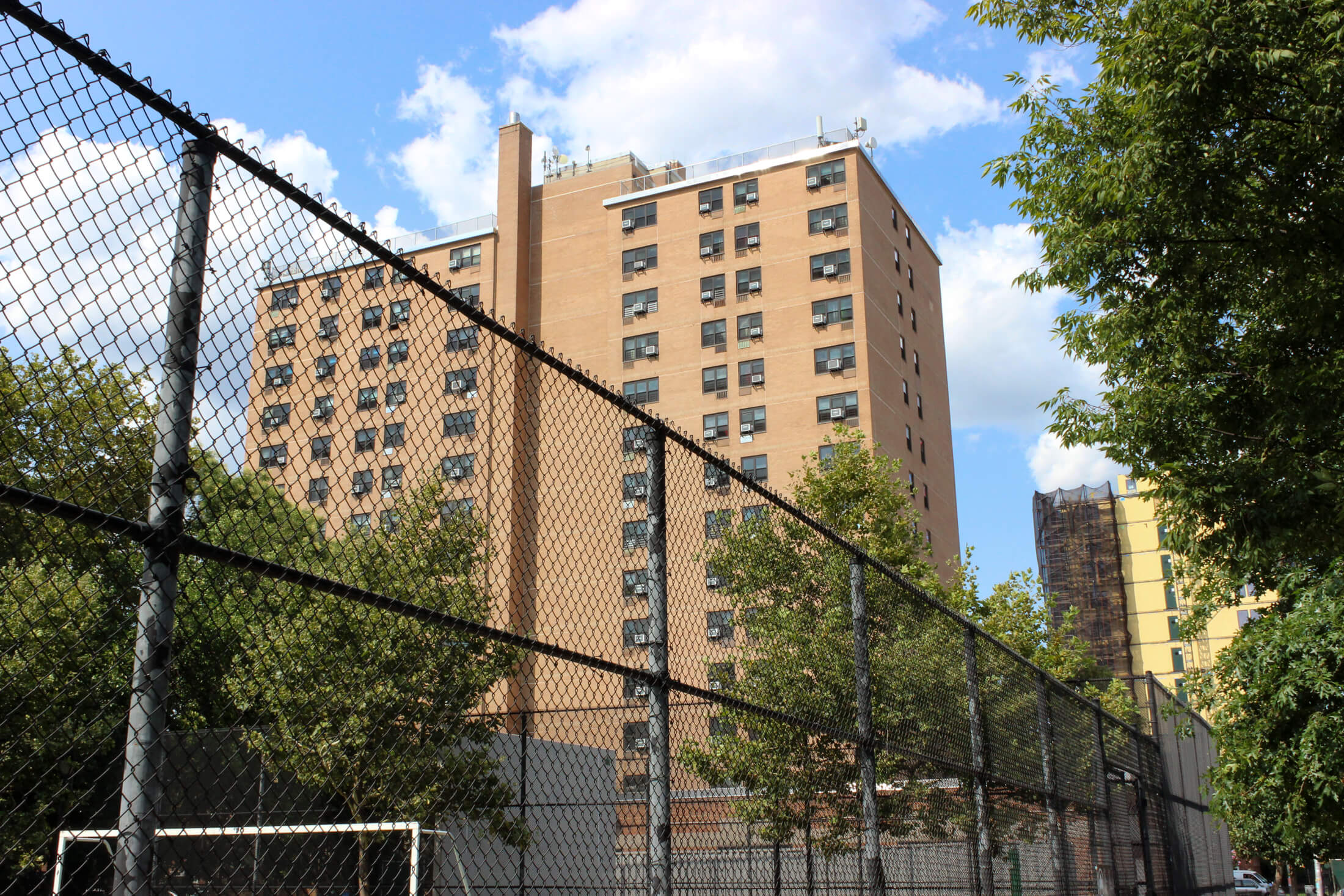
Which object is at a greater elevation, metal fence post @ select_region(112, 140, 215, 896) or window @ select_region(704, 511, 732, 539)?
window @ select_region(704, 511, 732, 539)

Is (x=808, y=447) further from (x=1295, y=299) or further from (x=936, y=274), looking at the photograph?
(x=1295, y=299)

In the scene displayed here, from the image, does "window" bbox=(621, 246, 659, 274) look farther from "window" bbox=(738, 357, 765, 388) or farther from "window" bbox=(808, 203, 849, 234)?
"window" bbox=(808, 203, 849, 234)

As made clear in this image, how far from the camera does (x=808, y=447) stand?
4516 cm

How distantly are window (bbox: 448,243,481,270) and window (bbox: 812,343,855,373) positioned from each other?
17.7 meters

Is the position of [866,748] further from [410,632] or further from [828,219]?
[828,219]

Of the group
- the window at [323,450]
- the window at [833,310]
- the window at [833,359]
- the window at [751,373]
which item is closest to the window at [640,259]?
the window at [751,373]

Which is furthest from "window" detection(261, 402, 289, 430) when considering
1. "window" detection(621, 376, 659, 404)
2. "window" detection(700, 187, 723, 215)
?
"window" detection(700, 187, 723, 215)

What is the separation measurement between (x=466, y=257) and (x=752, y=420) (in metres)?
17.1

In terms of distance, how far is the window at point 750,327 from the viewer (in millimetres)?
47250

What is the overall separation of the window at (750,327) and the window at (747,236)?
121 inches

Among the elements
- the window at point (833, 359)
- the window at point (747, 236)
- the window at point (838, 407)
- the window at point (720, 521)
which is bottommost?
the window at point (720, 521)

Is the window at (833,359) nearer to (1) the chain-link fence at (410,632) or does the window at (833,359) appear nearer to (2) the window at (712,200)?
(2) the window at (712,200)

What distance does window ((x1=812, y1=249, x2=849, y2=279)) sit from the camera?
4600cm

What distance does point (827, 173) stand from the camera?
154 feet
